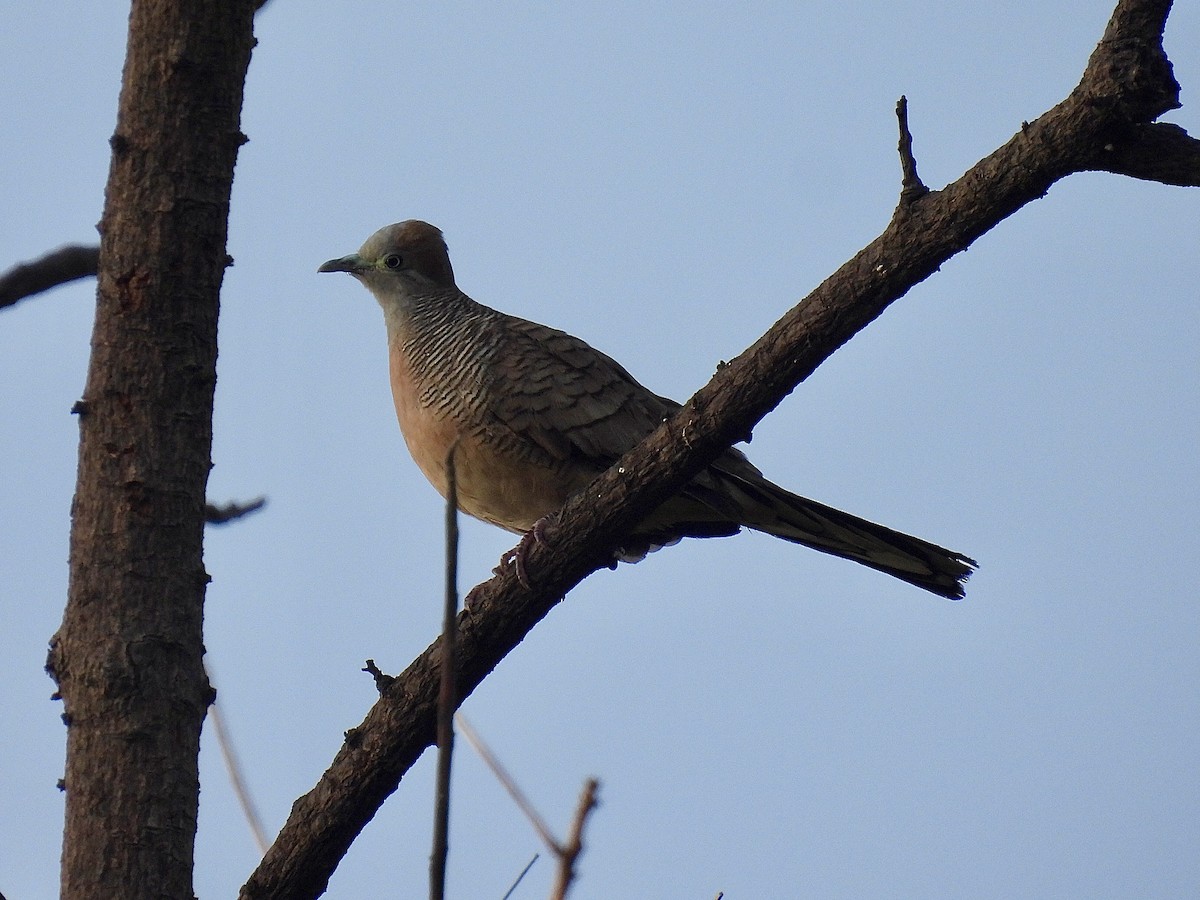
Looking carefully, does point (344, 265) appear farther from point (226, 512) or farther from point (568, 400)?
point (226, 512)

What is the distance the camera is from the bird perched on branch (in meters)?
5.27

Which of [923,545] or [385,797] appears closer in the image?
[385,797]

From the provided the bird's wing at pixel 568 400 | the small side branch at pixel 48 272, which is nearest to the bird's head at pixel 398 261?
A: the bird's wing at pixel 568 400

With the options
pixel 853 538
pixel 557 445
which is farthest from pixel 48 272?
pixel 853 538

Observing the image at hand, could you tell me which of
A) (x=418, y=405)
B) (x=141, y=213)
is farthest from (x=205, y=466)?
(x=418, y=405)

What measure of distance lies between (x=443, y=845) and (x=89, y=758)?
6.74 feet

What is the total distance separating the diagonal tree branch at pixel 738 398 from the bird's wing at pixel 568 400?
1499 millimetres

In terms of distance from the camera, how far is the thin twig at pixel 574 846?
160 centimetres

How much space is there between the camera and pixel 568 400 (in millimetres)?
5539

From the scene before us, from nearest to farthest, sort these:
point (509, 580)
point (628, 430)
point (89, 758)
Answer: point (89, 758)
point (509, 580)
point (628, 430)

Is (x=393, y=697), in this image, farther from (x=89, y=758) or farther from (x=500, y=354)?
(x=500, y=354)

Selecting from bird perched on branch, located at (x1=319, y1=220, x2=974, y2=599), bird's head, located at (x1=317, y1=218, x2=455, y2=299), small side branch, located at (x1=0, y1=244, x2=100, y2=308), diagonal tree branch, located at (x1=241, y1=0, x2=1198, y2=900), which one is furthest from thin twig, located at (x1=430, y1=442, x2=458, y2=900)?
bird's head, located at (x1=317, y1=218, x2=455, y2=299)

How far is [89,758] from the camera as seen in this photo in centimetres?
330

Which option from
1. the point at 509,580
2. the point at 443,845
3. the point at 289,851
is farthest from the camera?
the point at 509,580
